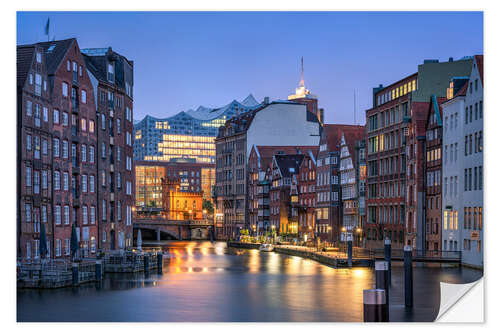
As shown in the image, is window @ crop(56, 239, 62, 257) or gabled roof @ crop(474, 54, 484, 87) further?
window @ crop(56, 239, 62, 257)

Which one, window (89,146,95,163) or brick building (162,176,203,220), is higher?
window (89,146,95,163)

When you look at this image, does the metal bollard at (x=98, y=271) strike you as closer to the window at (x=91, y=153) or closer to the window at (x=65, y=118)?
the window at (x=65, y=118)

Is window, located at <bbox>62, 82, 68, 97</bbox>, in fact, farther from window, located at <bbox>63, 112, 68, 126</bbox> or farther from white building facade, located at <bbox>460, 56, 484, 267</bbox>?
white building facade, located at <bbox>460, 56, 484, 267</bbox>

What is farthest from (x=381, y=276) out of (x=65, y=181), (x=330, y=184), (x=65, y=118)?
(x=330, y=184)

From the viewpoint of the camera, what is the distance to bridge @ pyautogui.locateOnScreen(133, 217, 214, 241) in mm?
129250

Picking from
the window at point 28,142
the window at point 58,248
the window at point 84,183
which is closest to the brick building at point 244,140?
the window at point 84,183

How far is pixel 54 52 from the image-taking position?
53812 mm

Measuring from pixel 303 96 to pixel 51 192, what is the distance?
124848 millimetres

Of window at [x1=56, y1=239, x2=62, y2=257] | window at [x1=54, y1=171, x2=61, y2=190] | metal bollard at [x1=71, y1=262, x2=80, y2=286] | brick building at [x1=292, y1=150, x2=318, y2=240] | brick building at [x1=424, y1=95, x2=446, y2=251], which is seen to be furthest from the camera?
brick building at [x1=292, y1=150, x2=318, y2=240]

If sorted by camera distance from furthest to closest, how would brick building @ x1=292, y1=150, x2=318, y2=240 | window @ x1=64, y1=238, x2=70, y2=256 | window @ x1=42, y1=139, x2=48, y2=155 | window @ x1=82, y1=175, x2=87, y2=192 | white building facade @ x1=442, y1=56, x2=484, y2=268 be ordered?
1. brick building @ x1=292, y1=150, x2=318, y2=240
2. window @ x1=82, y1=175, x2=87, y2=192
3. window @ x1=64, y1=238, x2=70, y2=256
4. white building facade @ x1=442, y1=56, x2=484, y2=268
5. window @ x1=42, y1=139, x2=48, y2=155

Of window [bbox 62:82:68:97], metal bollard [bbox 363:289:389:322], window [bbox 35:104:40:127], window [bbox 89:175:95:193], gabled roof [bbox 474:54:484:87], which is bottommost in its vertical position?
metal bollard [bbox 363:289:389:322]

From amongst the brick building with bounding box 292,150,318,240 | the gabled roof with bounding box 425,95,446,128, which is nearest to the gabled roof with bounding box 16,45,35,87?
the gabled roof with bounding box 425,95,446,128

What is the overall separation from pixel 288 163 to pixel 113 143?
50.2 m

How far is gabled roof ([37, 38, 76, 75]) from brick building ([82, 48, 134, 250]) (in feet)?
21.2
